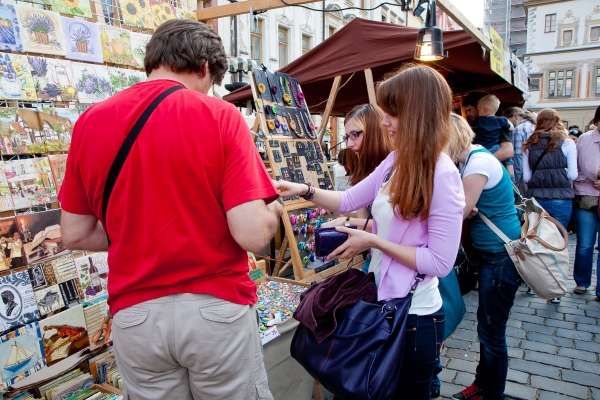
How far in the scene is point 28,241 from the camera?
6.04ft

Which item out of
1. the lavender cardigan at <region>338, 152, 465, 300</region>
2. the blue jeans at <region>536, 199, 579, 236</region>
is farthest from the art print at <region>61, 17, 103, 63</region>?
the blue jeans at <region>536, 199, 579, 236</region>

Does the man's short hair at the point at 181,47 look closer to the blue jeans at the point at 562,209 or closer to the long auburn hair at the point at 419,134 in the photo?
the long auburn hair at the point at 419,134

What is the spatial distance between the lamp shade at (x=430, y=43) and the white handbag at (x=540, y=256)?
188 cm

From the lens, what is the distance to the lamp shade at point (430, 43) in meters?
3.47

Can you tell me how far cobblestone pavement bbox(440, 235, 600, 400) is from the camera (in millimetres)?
2650

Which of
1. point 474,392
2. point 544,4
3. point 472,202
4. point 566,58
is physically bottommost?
point 474,392

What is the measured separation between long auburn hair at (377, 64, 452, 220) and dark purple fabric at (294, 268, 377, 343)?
0.30m

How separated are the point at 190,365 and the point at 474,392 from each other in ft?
6.47

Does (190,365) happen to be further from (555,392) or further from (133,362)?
(555,392)

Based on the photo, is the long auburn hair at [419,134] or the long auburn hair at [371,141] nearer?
the long auburn hair at [419,134]

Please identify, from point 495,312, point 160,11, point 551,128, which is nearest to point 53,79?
point 160,11

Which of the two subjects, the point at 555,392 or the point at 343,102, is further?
the point at 343,102

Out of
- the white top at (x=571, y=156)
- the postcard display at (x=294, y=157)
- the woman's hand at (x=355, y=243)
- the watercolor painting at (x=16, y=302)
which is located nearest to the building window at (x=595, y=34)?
the white top at (x=571, y=156)

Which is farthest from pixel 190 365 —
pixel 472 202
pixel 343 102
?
pixel 343 102
